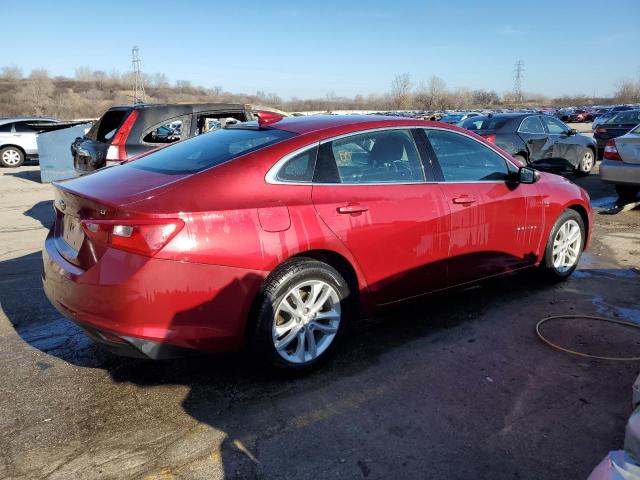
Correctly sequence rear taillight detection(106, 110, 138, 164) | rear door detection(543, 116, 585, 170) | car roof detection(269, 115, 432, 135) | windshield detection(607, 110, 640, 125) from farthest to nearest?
windshield detection(607, 110, 640, 125)
rear door detection(543, 116, 585, 170)
rear taillight detection(106, 110, 138, 164)
car roof detection(269, 115, 432, 135)

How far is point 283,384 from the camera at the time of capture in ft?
10.9

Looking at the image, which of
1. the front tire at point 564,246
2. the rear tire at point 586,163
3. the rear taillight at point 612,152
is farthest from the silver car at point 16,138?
the front tire at point 564,246

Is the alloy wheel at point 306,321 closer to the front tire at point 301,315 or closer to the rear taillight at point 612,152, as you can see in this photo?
the front tire at point 301,315

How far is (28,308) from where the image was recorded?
4.59m

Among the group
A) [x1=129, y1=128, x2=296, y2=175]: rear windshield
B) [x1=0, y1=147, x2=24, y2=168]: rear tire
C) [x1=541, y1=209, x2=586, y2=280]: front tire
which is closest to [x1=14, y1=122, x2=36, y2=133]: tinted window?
[x1=0, y1=147, x2=24, y2=168]: rear tire

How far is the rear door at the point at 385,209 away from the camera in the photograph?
3.47m

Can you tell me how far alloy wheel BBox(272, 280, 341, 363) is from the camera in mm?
3268

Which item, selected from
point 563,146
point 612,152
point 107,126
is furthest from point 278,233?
point 563,146

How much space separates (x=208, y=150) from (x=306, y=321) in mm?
1349

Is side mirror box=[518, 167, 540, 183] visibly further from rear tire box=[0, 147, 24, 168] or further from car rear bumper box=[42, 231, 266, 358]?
rear tire box=[0, 147, 24, 168]

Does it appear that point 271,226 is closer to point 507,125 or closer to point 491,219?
point 491,219

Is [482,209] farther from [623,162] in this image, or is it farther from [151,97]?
[151,97]

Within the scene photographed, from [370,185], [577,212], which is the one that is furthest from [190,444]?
[577,212]

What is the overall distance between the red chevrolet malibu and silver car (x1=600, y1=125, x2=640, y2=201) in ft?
16.0
